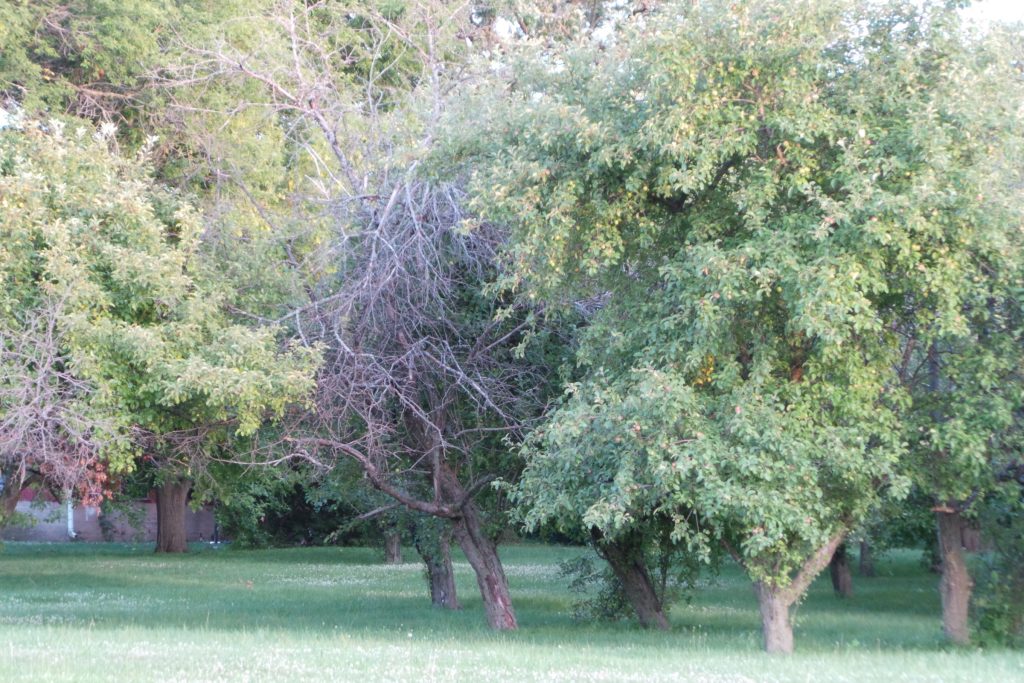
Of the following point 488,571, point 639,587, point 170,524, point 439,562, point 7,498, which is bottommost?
point 639,587

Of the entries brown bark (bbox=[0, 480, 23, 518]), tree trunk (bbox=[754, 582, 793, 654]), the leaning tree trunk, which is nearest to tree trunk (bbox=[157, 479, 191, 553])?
brown bark (bbox=[0, 480, 23, 518])

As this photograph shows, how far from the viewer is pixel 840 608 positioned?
20562 millimetres

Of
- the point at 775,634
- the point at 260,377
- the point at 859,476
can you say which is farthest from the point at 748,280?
the point at 260,377

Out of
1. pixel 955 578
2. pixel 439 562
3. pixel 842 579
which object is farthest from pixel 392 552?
pixel 955 578

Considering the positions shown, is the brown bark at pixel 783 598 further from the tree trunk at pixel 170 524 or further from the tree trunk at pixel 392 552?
the tree trunk at pixel 170 524

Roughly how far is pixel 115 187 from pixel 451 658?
6904 mm

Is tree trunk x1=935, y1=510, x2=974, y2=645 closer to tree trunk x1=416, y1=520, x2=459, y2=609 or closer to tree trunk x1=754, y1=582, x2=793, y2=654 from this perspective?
tree trunk x1=754, y1=582, x2=793, y2=654

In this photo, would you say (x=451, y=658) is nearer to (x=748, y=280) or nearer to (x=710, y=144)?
(x=748, y=280)

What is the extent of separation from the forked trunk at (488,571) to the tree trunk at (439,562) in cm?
155

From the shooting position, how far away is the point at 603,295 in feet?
41.1

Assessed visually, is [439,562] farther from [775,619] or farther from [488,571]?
[775,619]

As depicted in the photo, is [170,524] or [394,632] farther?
[170,524]

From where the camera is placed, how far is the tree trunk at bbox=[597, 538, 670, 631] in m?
15.3

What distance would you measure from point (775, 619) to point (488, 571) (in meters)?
5.09
